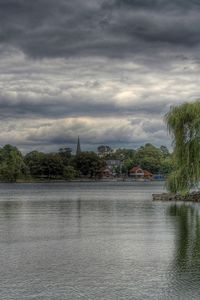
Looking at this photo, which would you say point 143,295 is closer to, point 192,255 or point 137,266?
point 137,266

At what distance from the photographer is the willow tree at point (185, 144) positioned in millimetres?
56969

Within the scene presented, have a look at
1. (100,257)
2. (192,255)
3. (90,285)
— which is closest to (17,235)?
(100,257)

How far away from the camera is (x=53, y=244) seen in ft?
87.4

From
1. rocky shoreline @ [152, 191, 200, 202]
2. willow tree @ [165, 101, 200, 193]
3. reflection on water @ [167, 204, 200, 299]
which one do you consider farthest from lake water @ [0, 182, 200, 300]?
rocky shoreline @ [152, 191, 200, 202]

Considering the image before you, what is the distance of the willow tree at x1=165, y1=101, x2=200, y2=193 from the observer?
57.0 meters

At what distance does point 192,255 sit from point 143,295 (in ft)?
23.2

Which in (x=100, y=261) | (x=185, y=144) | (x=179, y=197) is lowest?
(x=100, y=261)

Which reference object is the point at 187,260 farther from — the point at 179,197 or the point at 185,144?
the point at 179,197

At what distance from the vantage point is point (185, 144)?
57438 mm

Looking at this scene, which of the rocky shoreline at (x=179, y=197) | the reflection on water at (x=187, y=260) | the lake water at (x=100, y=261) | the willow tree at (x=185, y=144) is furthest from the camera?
the rocky shoreline at (x=179, y=197)

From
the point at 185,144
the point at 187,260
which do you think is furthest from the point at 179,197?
the point at 187,260

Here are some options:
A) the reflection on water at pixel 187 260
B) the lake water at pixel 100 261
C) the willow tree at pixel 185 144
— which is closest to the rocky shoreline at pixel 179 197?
the willow tree at pixel 185 144

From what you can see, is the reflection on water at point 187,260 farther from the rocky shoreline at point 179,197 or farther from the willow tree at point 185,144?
the rocky shoreline at point 179,197

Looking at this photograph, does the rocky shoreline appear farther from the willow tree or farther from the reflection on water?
the reflection on water
